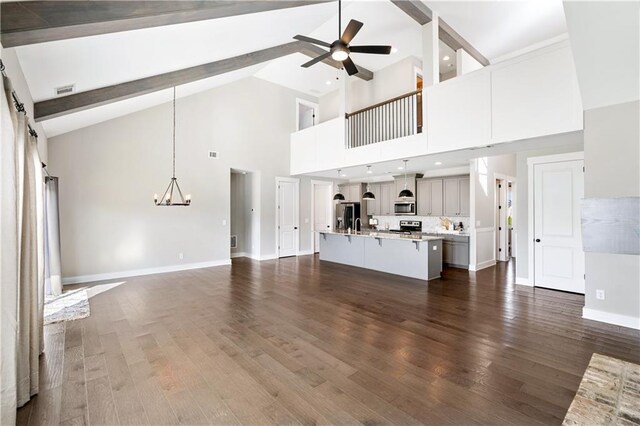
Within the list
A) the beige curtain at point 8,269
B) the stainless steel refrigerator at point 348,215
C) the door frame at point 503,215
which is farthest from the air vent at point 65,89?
the door frame at point 503,215

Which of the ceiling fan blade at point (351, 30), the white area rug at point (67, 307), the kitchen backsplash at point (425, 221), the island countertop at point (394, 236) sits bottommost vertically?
the white area rug at point (67, 307)

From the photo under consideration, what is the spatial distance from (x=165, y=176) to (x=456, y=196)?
7166mm

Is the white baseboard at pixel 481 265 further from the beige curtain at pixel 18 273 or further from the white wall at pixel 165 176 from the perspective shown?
the beige curtain at pixel 18 273

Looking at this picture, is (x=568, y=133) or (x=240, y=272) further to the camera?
(x=240, y=272)

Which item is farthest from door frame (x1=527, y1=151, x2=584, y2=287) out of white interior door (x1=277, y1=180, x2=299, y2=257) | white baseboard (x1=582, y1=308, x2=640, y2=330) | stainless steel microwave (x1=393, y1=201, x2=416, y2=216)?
white interior door (x1=277, y1=180, x2=299, y2=257)

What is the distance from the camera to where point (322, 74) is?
8133 millimetres

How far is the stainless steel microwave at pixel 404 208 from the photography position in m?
8.41

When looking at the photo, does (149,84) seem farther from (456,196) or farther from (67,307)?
(456,196)

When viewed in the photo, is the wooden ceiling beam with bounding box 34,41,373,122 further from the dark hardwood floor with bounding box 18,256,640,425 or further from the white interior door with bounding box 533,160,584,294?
the white interior door with bounding box 533,160,584,294

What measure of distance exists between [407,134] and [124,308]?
5742 millimetres

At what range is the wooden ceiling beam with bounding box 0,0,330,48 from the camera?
6.77ft

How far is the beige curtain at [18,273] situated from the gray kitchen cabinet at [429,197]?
780 centimetres

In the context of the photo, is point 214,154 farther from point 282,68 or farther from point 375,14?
point 375,14

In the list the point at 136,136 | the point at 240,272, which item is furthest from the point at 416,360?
the point at 136,136
